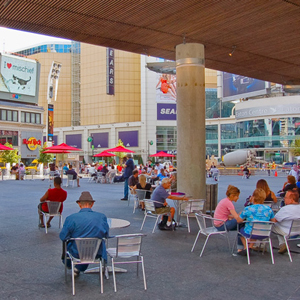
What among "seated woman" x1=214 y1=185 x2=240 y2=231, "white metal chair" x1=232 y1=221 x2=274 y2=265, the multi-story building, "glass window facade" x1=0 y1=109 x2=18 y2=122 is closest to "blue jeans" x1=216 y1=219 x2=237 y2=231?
"seated woman" x1=214 y1=185 x2=240 y2=231

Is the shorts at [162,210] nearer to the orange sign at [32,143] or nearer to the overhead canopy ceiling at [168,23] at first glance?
the overhead canopy ceiling at [168,23]

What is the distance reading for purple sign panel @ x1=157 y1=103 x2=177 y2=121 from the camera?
82.9 metres

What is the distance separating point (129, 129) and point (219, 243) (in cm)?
7660

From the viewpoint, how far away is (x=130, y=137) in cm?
8350

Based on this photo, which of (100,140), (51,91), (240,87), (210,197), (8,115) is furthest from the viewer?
(100,140)

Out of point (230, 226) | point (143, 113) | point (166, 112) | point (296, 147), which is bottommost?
point (230, 226)

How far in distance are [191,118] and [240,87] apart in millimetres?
71693

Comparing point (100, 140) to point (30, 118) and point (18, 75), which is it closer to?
point (30, 118)

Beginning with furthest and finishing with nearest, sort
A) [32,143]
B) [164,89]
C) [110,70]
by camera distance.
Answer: [110,70] < [164,89] < [32,143]

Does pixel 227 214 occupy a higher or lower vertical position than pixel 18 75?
lower

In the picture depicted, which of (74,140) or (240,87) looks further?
(74,140)

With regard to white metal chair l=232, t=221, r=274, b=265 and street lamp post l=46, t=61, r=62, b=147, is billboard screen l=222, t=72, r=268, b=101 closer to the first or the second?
street lamp post l=46, t=61, r=62, b=147

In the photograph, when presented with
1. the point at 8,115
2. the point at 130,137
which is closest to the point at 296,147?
the point at 130,137

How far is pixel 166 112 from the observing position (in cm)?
8338
